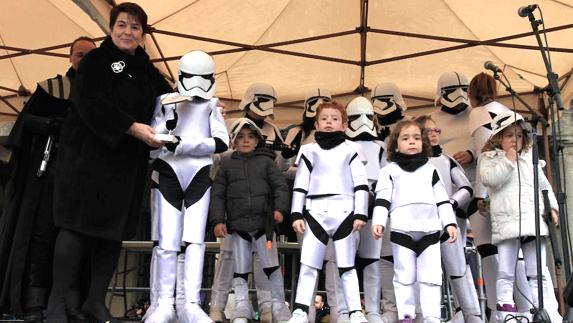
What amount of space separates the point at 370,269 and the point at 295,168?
1461 millimetres

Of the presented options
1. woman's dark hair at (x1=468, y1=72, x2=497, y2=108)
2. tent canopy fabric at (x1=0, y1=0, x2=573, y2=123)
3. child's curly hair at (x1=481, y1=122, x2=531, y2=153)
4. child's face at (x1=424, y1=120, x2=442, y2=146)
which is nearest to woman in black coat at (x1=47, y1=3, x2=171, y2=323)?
child's face at (x1=424, y1=120, x2=442, y2=146)

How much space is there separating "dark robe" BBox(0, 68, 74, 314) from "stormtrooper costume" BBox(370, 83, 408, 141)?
303cm

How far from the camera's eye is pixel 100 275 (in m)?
4.42

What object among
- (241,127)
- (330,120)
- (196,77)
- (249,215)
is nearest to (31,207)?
(196,77)

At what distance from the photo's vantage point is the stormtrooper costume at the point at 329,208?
16.3 ft

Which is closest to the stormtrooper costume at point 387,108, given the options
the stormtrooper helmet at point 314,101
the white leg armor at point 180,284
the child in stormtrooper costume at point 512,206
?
the stormtrooper helmet at point 314,101

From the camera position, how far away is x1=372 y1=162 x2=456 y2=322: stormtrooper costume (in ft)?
15.8

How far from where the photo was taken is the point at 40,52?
9.39 metres

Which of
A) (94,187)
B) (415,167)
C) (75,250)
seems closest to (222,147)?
(94,187)

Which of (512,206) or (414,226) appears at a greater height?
(512,206)

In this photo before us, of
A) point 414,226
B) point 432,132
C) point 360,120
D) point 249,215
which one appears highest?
point 360,120

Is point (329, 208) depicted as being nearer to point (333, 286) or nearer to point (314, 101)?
point (333, 286)

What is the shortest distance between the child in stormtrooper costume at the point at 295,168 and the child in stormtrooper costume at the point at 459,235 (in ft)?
2.99

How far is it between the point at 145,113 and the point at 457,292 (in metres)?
2.88
